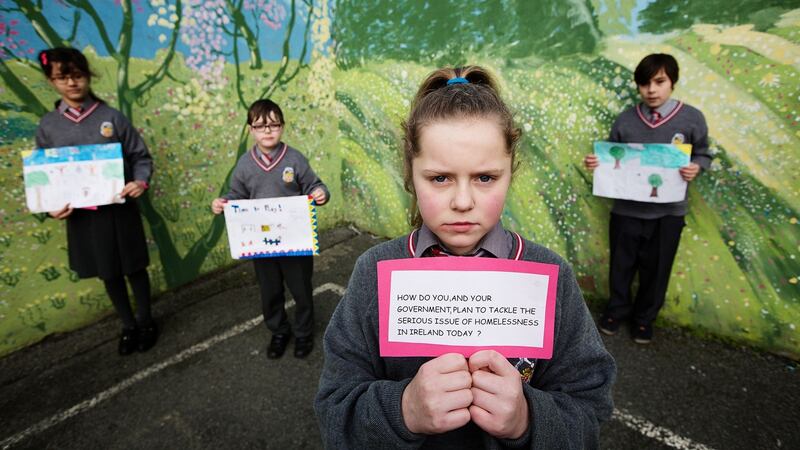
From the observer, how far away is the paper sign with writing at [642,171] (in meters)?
2.55

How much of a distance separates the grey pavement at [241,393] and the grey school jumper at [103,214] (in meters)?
0.74

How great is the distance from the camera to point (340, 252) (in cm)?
466

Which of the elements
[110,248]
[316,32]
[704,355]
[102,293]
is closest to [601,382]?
[704,355]

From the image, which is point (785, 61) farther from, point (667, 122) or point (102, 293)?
point (102, 293)

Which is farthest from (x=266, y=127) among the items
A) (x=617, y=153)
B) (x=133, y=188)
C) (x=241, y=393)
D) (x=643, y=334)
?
(x=643, y=334)

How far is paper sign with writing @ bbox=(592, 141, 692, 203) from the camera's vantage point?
2.55 metres

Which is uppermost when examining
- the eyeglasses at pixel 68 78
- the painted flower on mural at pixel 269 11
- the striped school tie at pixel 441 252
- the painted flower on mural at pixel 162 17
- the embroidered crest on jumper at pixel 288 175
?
the painted flower on mural at pixel 269 11

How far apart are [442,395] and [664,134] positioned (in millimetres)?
2620

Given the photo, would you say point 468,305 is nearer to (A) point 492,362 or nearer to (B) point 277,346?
(A) point 492,362

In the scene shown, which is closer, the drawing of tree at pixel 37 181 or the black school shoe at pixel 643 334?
the drawing of tree at pixel 37 181

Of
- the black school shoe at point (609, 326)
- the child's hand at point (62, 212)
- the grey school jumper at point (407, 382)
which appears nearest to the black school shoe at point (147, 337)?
the child's hand at point (62, 212)

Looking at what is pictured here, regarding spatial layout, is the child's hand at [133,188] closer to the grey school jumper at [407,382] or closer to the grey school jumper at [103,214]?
the grey school jumper at [103,214]

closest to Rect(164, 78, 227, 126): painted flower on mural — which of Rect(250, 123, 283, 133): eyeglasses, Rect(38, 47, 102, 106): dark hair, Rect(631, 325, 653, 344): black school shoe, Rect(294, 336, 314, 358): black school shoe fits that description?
Rect(38, 47, 102, 106): dark hair

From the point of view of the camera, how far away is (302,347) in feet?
9.76
